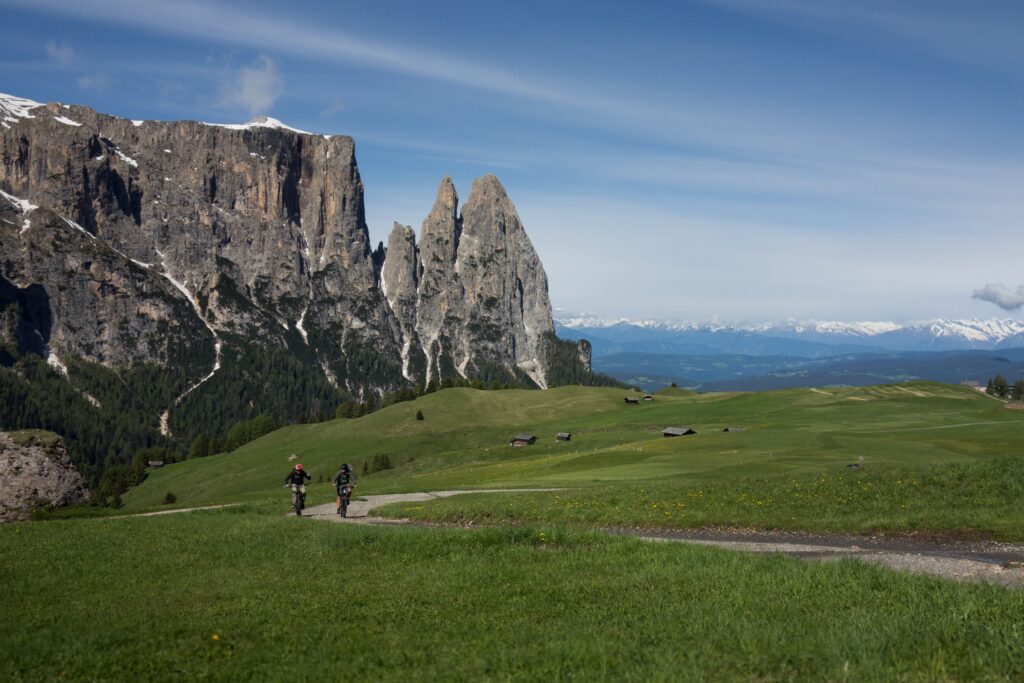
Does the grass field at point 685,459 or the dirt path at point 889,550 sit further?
the grass field at point 685,459

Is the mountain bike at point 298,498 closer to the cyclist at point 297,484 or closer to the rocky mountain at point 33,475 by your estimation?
the cyclist at point 297,484

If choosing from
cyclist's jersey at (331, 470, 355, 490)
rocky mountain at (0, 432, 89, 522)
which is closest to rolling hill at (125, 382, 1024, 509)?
cyclist's jersey at (331, 470, 355, 490)

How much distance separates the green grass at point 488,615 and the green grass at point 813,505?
1144cm

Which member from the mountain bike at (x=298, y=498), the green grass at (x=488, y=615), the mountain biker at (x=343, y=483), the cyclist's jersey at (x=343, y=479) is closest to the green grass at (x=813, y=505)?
the mountain biker at (x=343, y=483)

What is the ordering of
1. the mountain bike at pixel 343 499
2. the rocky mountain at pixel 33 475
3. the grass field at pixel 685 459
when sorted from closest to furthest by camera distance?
the grass field at pixel 685 459
the rocky mountain at pixel 33 475
the mountain bike at pixel 343 499

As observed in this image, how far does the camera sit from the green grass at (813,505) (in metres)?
28.3

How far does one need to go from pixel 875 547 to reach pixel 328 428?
151 m

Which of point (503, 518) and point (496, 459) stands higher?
point (503, 518)

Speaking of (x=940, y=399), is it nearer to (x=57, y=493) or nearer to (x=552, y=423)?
(x=552, y=423)

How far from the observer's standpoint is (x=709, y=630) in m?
12.8

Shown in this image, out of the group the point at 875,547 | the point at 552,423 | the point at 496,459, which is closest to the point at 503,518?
the point at 875,547

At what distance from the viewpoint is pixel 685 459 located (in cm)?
6191

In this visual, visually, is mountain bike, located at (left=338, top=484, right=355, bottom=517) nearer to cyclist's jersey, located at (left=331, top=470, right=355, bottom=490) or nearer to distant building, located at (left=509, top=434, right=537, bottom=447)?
cyclist's jersey, located at (left=331, top=470, right=355, bottom=490)

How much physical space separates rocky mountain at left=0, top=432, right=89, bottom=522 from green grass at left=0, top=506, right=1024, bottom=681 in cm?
1850
